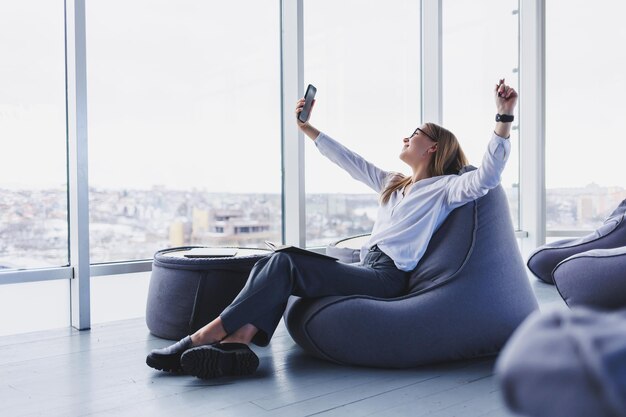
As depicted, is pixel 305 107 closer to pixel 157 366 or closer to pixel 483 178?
pixel 483 178

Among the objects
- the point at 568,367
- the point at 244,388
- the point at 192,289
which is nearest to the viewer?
the point at 568,367

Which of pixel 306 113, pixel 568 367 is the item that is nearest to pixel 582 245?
pixel 306 113

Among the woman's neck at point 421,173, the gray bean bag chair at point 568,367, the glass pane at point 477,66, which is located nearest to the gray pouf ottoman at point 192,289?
the woman's neck at point 421,173

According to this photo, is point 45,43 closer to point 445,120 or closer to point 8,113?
point 8,113

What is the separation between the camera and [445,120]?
16.4ft

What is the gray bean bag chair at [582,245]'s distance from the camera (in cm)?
381

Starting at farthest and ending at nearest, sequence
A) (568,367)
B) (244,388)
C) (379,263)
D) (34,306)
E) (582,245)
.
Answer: (582,245)
(34,306)
(379,263)
(244,388)
(568,367)

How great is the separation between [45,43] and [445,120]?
3375 millimetres

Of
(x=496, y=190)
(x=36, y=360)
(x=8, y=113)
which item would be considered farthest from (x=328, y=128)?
(x=36, y=360)

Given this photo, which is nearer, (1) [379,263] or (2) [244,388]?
(2) [244,388]

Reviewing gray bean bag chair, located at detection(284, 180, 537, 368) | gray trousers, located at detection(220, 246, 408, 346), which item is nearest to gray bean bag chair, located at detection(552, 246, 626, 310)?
gray bean bag chair, located at detection(284, 180, 537, 368)

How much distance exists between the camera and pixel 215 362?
206 centimetres

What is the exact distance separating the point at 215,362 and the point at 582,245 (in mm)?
3084

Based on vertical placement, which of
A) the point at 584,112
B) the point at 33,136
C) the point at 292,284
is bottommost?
the point at 292,284
